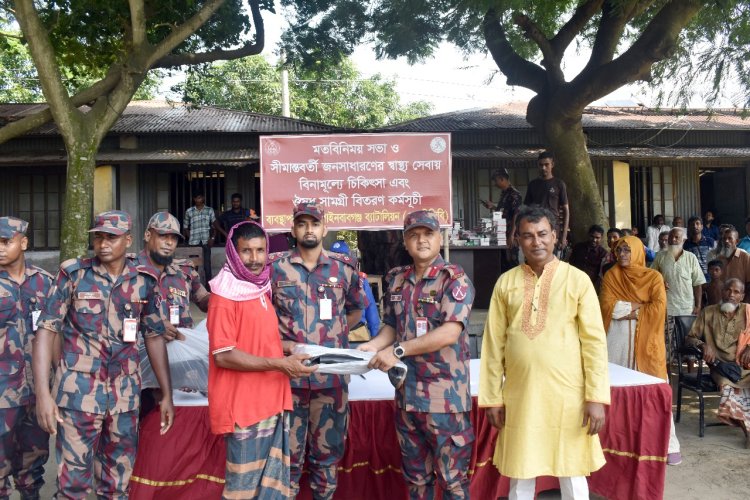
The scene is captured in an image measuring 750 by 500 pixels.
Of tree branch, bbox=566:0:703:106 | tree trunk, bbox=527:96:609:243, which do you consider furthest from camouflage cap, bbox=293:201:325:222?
tree trunk, bbox=527:96:609:243

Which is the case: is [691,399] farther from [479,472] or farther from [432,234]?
[432,234]

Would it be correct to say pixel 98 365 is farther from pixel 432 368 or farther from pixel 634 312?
pixel 634 312

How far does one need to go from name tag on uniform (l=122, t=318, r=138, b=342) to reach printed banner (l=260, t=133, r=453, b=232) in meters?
3.13

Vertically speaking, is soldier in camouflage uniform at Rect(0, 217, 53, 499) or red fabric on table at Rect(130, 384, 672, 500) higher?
soldier in camouflage uniform at Rect(0, 217, 53, 499)

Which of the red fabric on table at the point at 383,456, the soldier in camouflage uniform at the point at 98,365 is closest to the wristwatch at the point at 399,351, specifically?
the red fabric on table at the point at 383,456

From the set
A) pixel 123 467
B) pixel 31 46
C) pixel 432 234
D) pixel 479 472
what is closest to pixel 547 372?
pixel 432 234

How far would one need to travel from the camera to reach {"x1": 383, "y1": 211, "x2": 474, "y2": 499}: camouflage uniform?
325 centimetres

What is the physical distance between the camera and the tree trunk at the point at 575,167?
8.67m

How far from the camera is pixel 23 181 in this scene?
41.6ft

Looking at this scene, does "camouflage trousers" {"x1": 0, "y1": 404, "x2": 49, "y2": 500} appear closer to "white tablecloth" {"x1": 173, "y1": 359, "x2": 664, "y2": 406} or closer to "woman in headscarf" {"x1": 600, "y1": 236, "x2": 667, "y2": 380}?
"white tablecloth" {"x1": 173, "y1": 359, "x2": 664, "y2": 406}

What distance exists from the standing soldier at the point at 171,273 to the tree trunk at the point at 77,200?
9.29 feet

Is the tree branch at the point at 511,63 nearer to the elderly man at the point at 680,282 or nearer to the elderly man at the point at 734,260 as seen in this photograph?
the elderly man at the point at 680,282

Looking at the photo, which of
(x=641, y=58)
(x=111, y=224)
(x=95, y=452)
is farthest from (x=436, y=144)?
(x=95, y=452)

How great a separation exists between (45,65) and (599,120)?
33.3 ft
